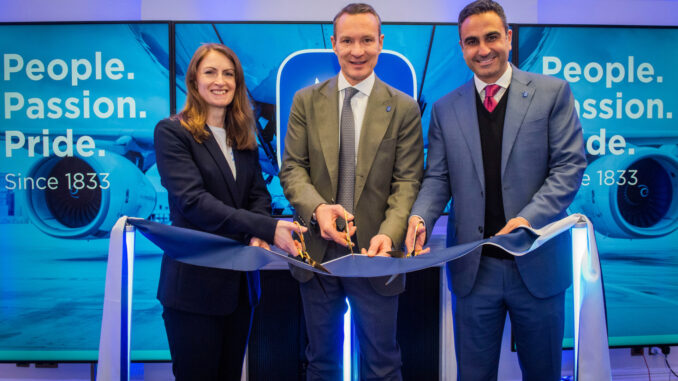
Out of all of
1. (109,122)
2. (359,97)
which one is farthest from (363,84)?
(109,122)

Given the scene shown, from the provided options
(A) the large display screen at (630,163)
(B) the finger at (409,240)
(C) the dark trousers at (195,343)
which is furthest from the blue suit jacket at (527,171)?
(A) the large display screen at (630,163)

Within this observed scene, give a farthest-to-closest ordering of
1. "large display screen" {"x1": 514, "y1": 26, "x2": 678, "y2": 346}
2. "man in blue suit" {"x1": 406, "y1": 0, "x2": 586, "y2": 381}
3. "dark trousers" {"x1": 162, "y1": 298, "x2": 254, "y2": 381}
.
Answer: "large display screen" {"x1": 514, "y1": 26, "x2": 678, "y2": 346}
"man in blue suit" {"x1": 406, "y1": 0, "x2": 586, "y2": 381}
"dark trousers" {"x1": 162, "y1": 298, "x2": 254, "y2": 381}

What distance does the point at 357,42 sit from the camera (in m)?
2.15

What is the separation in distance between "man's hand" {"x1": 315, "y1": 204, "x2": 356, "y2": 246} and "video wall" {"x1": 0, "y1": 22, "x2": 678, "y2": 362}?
1282mm

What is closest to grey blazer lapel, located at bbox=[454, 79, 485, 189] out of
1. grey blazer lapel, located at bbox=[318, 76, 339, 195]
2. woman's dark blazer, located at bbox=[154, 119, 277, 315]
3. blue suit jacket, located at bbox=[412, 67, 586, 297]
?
blue suit jacket, located at bbox=[412, 67, 586, 297]

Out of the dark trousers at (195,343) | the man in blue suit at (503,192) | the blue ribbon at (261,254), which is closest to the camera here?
the blue ribbon at (261,254)

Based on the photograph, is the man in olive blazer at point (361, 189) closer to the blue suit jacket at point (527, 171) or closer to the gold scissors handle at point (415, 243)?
the gold scissors handle at point (415, 243)

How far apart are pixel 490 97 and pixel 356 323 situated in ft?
4.03

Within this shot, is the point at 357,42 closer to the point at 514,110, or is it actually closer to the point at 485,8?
the point at 485,8

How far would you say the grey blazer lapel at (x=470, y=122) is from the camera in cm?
215

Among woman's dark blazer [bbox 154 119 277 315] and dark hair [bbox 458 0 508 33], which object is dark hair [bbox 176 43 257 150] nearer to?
woman's dark blazer [bbox 154 119 277 315]

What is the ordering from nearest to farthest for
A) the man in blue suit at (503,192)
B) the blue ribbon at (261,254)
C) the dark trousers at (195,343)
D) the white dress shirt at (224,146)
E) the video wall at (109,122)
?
the blue ribbon at (261,254), the dark trousers at (195,343), the man in blue suit at (503,192), the white dress shirt at (224,146), the video wall at (109,122)

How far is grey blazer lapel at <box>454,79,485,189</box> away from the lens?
7.06 feet

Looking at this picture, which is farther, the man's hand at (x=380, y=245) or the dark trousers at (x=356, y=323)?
the dark trousers at (x=356, y=323)
